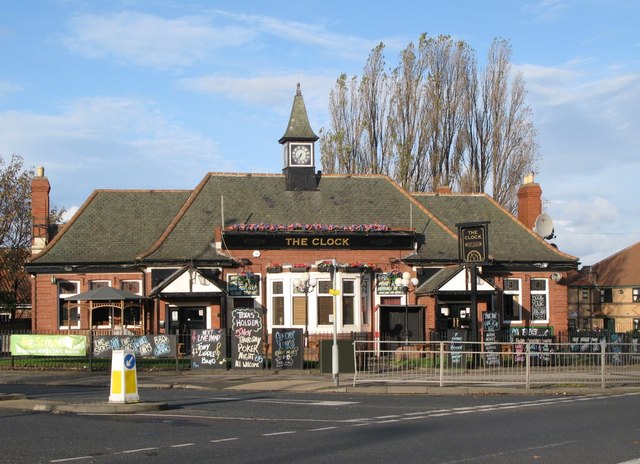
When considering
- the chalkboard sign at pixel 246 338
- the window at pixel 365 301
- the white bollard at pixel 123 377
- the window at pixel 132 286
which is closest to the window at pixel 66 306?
the window at pixel 132 286

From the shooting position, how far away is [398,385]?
25703mm

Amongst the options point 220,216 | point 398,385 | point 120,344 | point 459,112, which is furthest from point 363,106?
point 398,385

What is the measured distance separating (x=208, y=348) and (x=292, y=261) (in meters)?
7.37

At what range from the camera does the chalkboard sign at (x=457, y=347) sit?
28381 mm

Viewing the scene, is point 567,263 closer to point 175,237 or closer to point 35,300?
point 175,237

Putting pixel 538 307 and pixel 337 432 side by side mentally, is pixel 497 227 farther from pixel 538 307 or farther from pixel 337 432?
pixel 337 432

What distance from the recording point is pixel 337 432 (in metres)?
15.1

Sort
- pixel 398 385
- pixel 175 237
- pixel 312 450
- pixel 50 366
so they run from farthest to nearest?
pixel 175 237
pixel 50 366
pixel 398 385
pixel 312 450

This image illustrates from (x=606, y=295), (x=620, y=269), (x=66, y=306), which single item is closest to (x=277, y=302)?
(x=66, y=306)

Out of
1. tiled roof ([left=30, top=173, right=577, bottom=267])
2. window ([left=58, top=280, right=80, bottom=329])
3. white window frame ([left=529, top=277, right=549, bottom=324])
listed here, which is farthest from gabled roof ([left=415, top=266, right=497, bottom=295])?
window ([left=58, top=280, right=80, bottom=329])

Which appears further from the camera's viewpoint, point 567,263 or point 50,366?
point 567,263

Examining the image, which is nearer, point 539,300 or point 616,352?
point 616,352

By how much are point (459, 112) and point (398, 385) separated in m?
30.6

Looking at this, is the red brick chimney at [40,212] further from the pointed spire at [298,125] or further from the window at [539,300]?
the window at [539,300]
